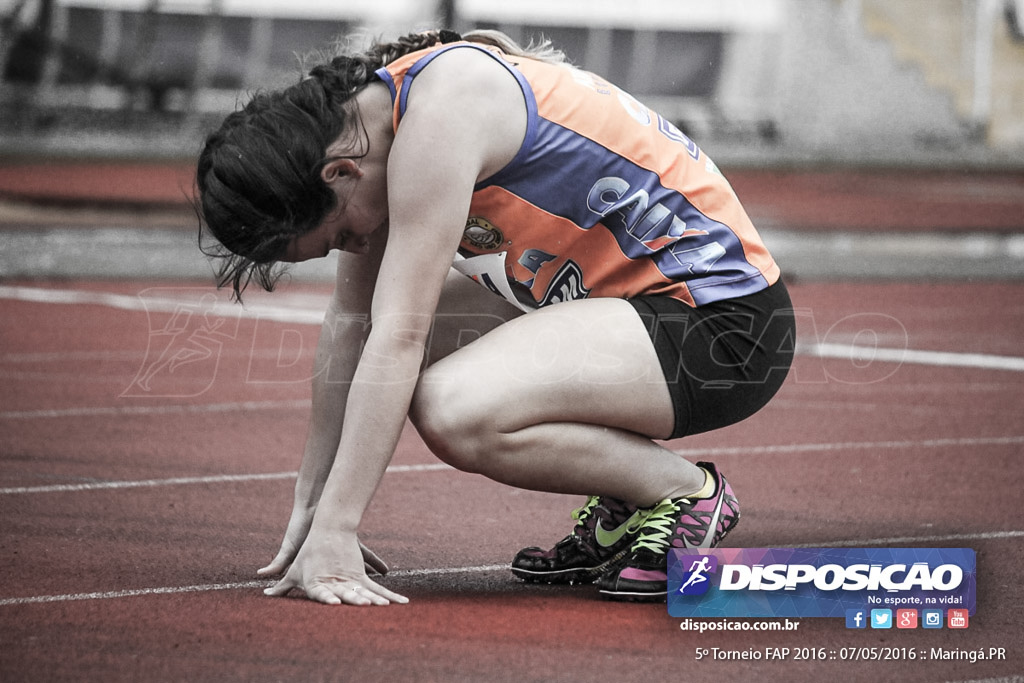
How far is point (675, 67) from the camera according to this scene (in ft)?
81.6

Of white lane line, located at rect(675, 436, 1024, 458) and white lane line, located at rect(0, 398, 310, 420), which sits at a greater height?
white lane line, located at rect(675, 436, 1024, 458)

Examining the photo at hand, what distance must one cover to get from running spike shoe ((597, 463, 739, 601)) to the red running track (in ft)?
0.18

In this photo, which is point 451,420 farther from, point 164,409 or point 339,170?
point 164,409

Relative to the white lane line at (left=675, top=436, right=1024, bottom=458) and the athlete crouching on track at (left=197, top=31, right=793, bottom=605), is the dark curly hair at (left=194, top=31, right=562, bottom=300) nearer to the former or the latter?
the athlete crouching on track at (left=197, top=31, right=793, bottom=605)

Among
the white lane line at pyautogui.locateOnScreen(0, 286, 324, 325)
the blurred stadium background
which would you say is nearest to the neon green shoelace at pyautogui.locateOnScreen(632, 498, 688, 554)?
the white lane line at pyautogui.locateOnScreen(0, 286, 324, 325)

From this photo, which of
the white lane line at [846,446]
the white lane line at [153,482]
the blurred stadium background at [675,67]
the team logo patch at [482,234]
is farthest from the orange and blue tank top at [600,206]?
the blurred stadium background at [675,67]

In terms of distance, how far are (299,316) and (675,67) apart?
17.9 metres

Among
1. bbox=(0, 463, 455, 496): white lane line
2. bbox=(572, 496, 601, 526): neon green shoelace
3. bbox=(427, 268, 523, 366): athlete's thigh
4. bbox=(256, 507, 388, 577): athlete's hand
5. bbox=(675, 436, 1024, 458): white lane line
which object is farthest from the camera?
bbox=(675, 436, 1024, 458): white lane line

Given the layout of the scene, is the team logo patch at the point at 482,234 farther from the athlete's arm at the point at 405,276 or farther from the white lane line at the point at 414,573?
the white lane line at the point at 414,573

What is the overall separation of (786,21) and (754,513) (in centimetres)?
2232

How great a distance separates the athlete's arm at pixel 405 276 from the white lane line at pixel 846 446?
2141 millimetres

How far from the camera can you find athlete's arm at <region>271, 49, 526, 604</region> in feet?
8.89

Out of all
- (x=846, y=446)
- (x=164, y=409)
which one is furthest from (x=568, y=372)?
(x=164, y=409)

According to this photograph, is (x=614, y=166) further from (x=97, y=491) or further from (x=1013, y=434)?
(x=1013, y=434)
